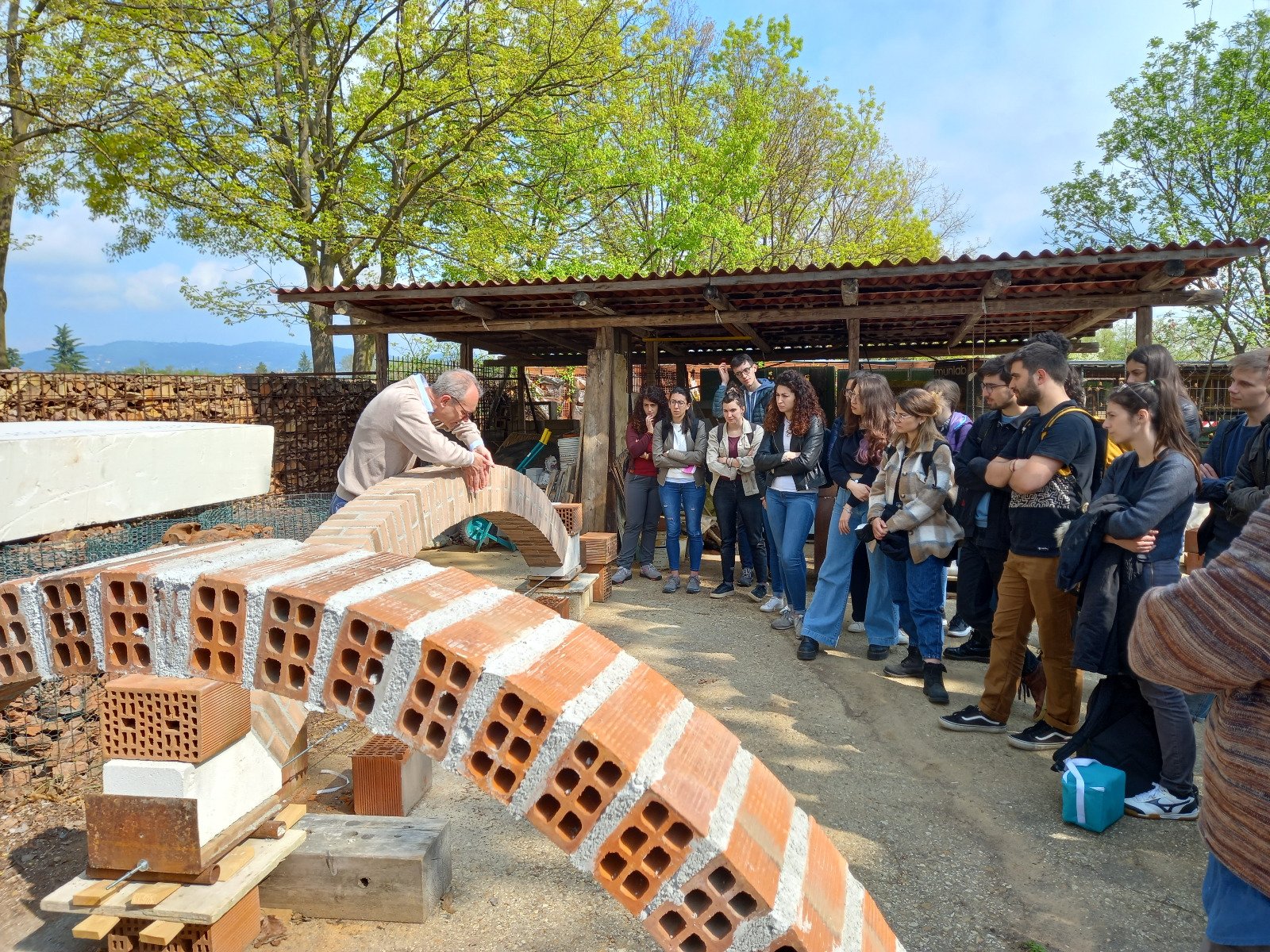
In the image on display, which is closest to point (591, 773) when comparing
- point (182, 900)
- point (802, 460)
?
point (182, 900)

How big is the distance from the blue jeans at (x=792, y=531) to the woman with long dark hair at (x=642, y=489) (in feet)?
5.59

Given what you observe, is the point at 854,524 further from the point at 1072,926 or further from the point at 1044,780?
the point at 1072,926

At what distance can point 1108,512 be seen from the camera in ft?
10.8

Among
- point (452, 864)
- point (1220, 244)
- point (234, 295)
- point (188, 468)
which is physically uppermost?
point (234, 295)

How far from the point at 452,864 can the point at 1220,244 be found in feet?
23.7

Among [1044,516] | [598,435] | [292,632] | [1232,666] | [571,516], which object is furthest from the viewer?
[598,435]

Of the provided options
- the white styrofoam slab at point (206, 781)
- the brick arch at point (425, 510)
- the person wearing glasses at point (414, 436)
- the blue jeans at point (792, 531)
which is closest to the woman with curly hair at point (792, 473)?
the blue jeans at point (792, 531)

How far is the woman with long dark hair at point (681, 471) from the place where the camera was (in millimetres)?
7160

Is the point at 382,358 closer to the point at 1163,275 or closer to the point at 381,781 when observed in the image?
the point at 381,781

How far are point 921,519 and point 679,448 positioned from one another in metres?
2.92

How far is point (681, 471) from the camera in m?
7.30

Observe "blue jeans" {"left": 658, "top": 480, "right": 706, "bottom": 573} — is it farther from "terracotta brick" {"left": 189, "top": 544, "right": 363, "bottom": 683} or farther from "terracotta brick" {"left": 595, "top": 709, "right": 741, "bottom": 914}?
"terracotta brick" {"left": 595, "top": 709, "right": 741, "bottom": 914}

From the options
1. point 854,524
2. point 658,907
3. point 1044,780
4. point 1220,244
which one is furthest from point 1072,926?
point 1220,244

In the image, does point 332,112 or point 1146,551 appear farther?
point 332,112
